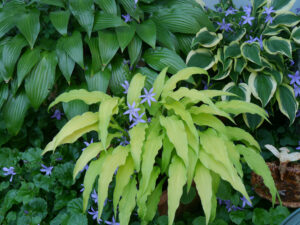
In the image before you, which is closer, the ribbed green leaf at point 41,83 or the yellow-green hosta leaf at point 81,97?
the yellow-green hosta leaf at point 81,97

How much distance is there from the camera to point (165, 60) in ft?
6.07

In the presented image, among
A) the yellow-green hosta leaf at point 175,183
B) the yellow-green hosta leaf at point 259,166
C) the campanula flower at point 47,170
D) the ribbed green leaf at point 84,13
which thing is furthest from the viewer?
the ribbed green leaf at point 84,13

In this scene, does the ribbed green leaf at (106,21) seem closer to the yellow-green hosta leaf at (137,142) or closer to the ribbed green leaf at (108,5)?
the ribbed green leaf at (108,5)

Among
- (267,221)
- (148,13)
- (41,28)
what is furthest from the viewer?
(148,13)

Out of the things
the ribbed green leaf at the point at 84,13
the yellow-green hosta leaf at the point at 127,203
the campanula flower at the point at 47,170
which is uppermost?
the ribbed green leaf at the point at 84,13

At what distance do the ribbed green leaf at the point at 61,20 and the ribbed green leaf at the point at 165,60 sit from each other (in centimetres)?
49

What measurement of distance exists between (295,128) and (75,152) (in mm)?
1401

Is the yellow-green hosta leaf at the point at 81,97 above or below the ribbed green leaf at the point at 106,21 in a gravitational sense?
below

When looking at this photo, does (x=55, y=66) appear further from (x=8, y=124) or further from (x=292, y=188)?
(x=292, y=188)

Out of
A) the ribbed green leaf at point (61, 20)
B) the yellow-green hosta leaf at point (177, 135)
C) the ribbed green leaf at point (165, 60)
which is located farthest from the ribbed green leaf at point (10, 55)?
the yellow-green hosta leaf at point (177, 135)

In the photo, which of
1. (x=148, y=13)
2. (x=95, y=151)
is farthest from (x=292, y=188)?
(x=148, y=13)

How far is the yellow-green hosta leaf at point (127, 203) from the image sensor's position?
4.19 ft

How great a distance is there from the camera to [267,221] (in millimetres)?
1439

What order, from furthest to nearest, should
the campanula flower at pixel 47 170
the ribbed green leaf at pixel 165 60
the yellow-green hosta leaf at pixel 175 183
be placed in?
the ribbed green leaf at pixel 165 60 → the campanula flower at pixel 47 170 → the yellow-green hosta leaf at pixel 175 183
